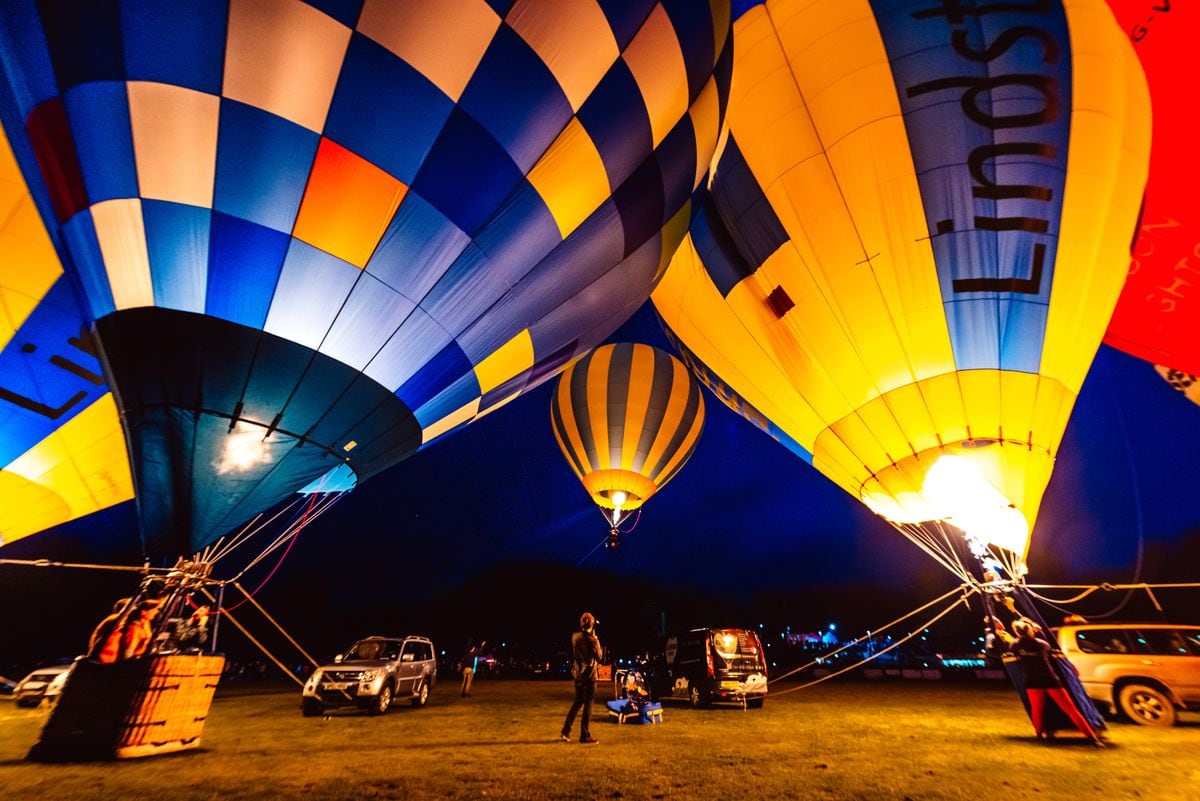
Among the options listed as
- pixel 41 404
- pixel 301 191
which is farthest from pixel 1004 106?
pixel 41 404

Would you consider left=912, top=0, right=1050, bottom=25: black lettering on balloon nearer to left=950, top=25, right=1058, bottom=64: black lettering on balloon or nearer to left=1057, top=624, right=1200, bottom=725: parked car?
left=950, top=25, right=1058, bottom=64: black lettering on balloon

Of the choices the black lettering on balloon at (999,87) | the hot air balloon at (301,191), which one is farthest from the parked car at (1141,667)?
the hot air balloon at (301,191)

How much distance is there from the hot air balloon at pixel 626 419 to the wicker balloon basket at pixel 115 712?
9955 mm

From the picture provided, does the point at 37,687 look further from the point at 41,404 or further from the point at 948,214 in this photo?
the point at 948,214

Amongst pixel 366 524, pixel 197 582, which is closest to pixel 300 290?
pixel 197 582

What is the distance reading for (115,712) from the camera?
4746mm

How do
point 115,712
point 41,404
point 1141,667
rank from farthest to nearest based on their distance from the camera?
1. point 1141,667
2. point 41,404
3. point 115,712

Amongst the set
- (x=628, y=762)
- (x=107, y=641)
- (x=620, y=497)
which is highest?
(x=620, y=497)

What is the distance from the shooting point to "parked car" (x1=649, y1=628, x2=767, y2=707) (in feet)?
31.5

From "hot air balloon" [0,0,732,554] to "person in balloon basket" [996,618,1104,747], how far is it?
615cm

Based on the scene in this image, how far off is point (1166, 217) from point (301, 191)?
9.61 meters

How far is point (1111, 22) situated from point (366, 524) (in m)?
29.8

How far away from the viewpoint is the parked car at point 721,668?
9.60 metres

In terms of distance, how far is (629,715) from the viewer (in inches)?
307
